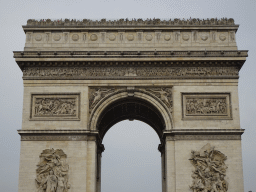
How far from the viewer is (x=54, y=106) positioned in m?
29.8

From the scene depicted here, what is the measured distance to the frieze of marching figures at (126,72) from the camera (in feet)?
98.7

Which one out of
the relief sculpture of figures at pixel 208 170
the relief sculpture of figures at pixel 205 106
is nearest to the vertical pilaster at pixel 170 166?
the relief sculpture of figures at pixel 208 170

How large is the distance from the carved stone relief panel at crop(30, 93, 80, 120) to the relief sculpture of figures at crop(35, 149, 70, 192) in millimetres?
2133

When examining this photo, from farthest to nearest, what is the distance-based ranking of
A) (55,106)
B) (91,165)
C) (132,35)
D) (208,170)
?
(132,35) → (55,106) → (91,165) → (208,170)

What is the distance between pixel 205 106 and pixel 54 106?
29.7ft

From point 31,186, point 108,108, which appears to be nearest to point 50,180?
point 31,186

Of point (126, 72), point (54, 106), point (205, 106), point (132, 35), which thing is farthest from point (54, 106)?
point (205, 106)

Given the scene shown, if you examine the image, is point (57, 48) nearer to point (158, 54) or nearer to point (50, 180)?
point (158, 54)

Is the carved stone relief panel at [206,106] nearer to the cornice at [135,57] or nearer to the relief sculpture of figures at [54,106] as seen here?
the cornice at [135,57]

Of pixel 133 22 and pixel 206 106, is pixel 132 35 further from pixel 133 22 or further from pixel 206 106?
pixel 206 106

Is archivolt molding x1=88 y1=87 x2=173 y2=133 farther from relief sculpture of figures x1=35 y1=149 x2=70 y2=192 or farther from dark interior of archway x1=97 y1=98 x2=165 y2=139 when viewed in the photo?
relief sculpture of figures x1=35 y1=149 x2=70 y2=192

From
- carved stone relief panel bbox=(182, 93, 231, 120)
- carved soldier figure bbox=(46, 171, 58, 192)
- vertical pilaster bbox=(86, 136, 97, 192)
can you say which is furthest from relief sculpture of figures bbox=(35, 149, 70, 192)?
carved stone relief panel bbox=(182, 93, 231, 120)

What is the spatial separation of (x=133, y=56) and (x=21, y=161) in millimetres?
9055

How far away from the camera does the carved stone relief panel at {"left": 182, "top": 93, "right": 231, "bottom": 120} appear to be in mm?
29516
